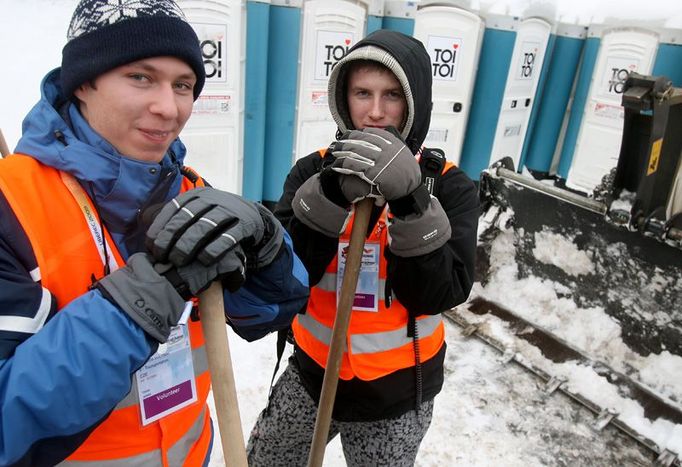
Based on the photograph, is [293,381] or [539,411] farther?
[539,411]

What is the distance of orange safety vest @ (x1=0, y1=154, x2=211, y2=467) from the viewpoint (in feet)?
3.40

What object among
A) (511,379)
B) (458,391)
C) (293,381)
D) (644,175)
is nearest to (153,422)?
(293,381)

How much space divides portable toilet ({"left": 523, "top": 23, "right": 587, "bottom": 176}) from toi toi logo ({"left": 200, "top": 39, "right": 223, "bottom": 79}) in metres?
5.24

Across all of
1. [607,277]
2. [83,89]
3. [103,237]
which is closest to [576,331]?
[607,277]

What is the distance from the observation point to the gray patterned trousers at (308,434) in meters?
1.76

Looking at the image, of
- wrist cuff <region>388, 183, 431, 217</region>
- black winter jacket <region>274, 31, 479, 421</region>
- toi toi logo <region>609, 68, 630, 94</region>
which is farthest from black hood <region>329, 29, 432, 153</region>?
toi toi logo <region>609, 68, 630, 94</region>

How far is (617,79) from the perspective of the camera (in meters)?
6.79

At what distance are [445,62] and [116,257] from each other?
18.4 ft

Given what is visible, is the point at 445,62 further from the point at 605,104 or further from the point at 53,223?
the point at 53,223

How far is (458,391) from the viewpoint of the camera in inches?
130

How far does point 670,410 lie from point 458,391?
48.9 inches

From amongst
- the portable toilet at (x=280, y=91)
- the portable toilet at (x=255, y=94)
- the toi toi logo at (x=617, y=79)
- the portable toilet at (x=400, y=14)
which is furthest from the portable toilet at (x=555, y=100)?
the portable toilet at (x=255, y=94)

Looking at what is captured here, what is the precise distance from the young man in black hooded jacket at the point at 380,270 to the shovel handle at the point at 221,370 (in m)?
0.53

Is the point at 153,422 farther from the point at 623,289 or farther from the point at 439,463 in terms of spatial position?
the point at 623,289
